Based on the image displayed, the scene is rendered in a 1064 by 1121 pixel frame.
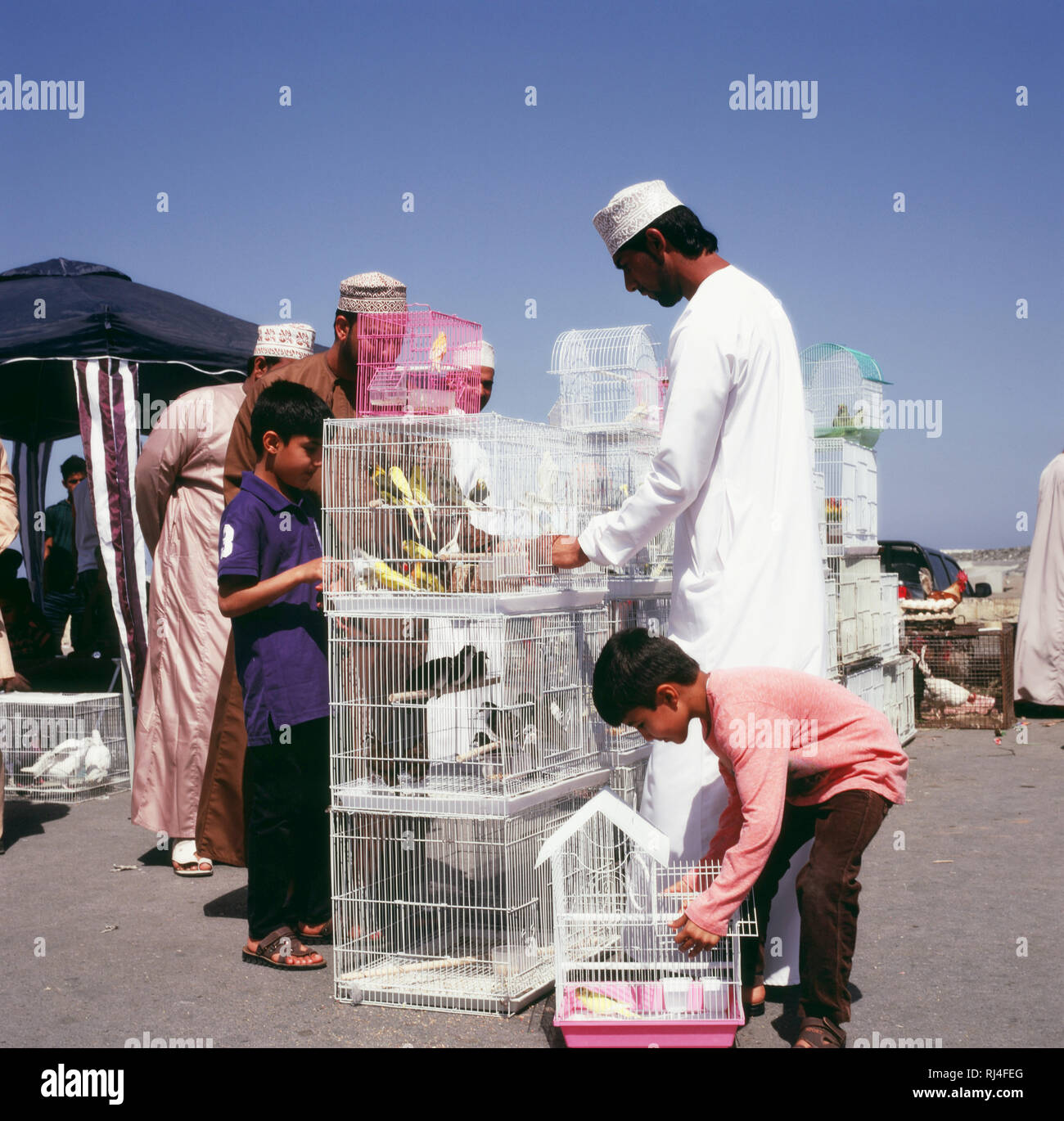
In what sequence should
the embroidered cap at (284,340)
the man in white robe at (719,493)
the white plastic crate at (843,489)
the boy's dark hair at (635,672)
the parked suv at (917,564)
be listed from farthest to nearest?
the parked suv at (917,564), the white plastic crate at (843,489), the embroidered cap at (284,340), the man in white robe at (719,493), the boy's dark hair at (635,672)

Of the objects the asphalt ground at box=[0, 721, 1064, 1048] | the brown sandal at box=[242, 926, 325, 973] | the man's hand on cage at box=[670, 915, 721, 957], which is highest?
the man's hand on cage at box=[670, 915, 721, 957]

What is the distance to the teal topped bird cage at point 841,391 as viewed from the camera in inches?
326

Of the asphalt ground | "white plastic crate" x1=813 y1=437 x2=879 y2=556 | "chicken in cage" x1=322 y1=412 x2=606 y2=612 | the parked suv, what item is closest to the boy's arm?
the asphalt ground

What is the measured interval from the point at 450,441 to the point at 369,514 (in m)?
0.37

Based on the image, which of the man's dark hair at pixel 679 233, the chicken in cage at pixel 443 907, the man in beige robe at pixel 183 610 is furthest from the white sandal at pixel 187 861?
the man's dark hair at pixel 679 233

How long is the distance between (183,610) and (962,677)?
6583mm

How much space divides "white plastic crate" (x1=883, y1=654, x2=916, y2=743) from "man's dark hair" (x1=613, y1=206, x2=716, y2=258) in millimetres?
5395

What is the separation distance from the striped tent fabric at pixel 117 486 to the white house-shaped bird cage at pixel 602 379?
3.01 meters

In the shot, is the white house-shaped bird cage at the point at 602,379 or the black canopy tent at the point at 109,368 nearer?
the white house-shaped bird cage at the point at 602,379

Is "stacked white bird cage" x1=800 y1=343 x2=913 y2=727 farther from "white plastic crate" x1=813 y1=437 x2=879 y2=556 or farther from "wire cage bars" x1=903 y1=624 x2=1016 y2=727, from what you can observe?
"wire cage bars" x1=903 y1=624 x2=1016 y2=727

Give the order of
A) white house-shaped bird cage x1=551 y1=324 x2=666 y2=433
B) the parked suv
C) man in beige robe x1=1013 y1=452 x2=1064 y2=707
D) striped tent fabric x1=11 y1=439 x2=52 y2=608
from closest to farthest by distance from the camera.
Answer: white house-shaped bird cage x1=551 y1=324 x2=666 y2=433 → man in beige robe x1=1013 y1=452 x2=1064 y2=707 → striped tent fabric x1=11 y1=439 x2=52 y2=608 → the parked suv

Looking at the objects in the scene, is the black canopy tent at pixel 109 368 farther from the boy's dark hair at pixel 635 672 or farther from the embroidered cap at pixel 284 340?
the boy's dark hair at pixel 635 672

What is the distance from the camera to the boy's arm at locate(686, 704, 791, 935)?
329 centimetres

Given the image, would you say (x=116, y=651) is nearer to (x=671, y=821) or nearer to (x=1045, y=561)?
(x=1045, y=561)
